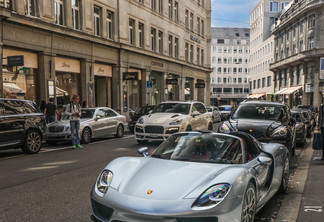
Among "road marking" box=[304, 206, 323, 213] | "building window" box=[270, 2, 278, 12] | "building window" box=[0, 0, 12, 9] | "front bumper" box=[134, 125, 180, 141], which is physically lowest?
"road marking" box=[304, 206, 323, 213]

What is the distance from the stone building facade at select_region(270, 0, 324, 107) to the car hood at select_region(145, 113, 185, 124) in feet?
115

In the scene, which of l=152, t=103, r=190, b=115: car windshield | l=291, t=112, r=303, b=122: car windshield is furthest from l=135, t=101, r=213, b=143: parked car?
l=291, t=112, r=303, b=122: car windshield

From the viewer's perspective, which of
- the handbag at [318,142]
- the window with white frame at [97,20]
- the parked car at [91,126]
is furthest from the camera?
the window with white frame at [97,20]

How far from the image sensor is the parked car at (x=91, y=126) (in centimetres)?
1183

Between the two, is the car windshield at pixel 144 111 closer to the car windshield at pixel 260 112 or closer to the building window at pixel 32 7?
the car windshield at pixel 260 112

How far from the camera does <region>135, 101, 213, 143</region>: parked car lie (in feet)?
36.5

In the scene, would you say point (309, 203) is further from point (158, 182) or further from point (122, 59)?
point (122, 59)

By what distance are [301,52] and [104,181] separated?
5195cm

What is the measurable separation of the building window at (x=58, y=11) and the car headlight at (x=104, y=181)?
17.7 m

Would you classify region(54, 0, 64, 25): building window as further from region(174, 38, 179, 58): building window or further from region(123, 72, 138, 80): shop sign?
region(174, 38, 179, 58): building window

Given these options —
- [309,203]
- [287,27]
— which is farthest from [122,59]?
[287,27]

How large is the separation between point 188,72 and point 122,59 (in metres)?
14.5

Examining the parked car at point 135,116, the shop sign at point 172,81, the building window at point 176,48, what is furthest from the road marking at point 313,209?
the building window at point 176,48

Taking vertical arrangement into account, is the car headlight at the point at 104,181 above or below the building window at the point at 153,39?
below
